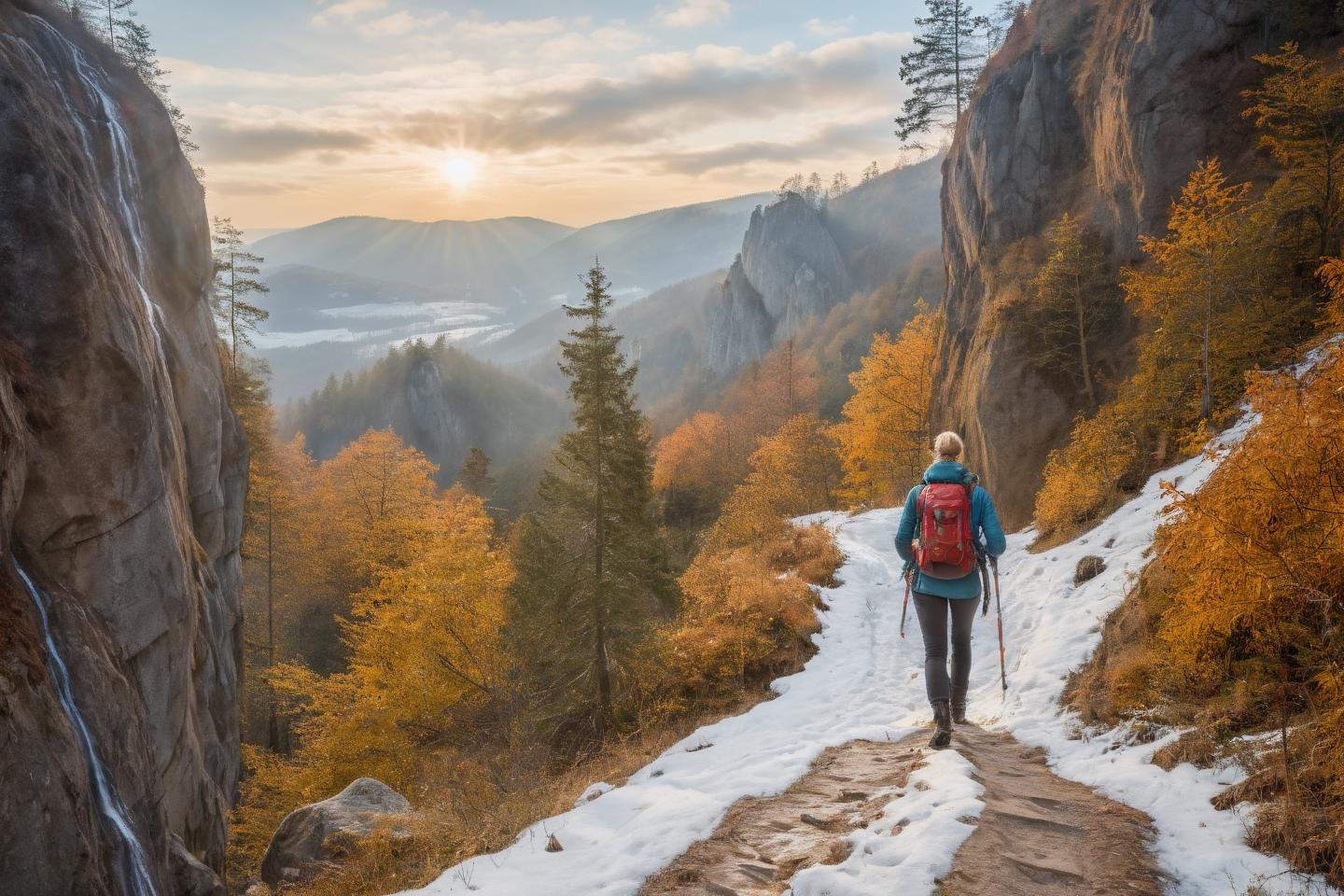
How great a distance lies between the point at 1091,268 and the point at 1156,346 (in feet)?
19.2

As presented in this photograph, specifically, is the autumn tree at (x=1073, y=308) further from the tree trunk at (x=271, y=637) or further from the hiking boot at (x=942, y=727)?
the tree trunk at (x=271, y=637)

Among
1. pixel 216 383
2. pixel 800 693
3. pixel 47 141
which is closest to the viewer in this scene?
pixel 800 693

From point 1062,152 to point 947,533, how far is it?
22429 mm

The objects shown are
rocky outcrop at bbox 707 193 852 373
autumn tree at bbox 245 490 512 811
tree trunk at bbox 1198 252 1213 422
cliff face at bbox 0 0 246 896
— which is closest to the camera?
cliff face at bbox 0 0 246 896

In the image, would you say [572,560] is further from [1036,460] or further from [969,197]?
[969,197]

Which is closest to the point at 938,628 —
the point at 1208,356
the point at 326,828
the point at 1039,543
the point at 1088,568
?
the point at 1088,568

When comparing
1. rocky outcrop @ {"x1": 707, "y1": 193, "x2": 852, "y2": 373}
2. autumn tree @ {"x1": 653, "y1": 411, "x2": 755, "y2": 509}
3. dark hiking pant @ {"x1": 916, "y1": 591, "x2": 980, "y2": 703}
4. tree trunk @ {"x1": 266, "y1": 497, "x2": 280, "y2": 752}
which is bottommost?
tree trunk @ {"x1": 266, "y1": 497, "x2": 280, "y2": 752}

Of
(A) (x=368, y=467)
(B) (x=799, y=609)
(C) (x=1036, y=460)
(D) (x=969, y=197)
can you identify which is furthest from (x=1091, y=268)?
(A) (x=368, y=467)

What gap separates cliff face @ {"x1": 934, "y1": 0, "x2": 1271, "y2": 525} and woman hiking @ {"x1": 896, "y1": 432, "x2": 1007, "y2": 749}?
1419 centimetres

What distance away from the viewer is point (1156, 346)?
14609 mm

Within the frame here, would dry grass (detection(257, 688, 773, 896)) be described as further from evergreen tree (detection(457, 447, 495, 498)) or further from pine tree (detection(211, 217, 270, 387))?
evergreen tree (detection(457, 447, 495, 498))

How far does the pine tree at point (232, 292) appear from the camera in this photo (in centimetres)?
3238

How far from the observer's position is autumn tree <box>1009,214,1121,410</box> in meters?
19.5

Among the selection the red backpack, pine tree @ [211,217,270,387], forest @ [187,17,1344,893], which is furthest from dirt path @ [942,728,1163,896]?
pine tree @ [211,217,270,387]
